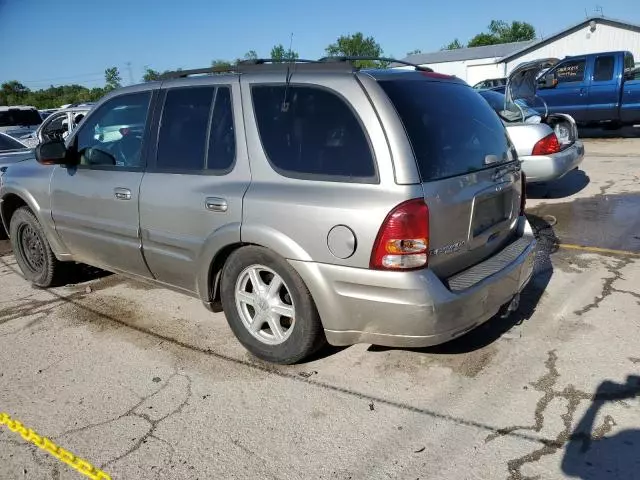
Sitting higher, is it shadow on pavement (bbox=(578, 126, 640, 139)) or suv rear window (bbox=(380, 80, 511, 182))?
suv rear window (bbox=(380, 80, 511, 182))

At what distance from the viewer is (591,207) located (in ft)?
23.3

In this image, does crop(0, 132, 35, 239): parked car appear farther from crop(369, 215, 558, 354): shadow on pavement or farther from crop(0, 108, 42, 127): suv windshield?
crop(0, 108, 42, 127): suv windshield

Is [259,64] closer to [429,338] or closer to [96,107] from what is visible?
[96,107]

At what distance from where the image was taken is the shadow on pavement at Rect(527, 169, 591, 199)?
805 cm

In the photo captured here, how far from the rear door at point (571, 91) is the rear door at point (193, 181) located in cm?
1272

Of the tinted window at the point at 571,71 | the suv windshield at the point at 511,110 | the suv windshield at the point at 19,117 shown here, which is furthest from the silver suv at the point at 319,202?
the suv windshield at the point at 19,117

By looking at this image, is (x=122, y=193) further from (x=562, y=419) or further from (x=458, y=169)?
(x=562, y=419)

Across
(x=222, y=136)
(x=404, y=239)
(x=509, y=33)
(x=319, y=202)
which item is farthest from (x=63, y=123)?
(x=509, y=33)

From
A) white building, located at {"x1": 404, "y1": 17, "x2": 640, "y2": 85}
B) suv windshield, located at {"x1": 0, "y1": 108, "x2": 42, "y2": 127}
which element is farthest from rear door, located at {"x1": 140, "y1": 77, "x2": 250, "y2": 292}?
white building, located at {"x1": 404, "y1": 17, "x2": 640, "y2": 85}

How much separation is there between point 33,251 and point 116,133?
1794 mm

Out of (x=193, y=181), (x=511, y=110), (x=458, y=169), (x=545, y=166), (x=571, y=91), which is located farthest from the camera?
(x=571, y=91)

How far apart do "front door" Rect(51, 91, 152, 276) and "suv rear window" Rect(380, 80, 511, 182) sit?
1988 mm

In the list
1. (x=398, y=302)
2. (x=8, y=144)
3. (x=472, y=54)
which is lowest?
(x=398, y=302)

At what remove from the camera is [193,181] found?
3463mm
